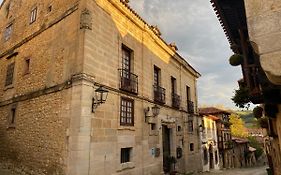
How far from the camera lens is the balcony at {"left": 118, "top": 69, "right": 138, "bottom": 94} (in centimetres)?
1049

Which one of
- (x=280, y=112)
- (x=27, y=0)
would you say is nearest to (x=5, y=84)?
(x=27, y=0)

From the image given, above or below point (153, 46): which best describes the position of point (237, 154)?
below

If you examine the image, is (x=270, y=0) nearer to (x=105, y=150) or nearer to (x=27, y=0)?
(x=105, y=150)

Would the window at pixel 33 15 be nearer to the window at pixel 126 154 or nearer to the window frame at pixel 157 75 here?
the window frame at pixel 157 75

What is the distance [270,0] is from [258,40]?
0.58 metres

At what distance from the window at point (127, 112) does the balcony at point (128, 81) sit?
1.67 feet

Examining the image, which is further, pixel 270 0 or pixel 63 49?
pixel 63 49

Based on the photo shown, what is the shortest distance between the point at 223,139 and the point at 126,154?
21.8 metres

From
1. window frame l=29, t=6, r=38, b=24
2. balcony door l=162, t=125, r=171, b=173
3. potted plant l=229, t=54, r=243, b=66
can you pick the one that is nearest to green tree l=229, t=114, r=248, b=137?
balcony door l=162, t=125, r=171, b=173

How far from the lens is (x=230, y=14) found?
5.55m

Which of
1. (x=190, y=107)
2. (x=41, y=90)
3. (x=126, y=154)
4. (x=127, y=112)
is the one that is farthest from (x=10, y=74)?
(x=190, y=107)

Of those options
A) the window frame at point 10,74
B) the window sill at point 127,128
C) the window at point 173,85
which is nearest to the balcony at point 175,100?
the window at point 173,85

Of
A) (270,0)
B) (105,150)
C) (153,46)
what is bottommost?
(105,150)

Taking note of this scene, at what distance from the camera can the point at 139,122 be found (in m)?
11.4
